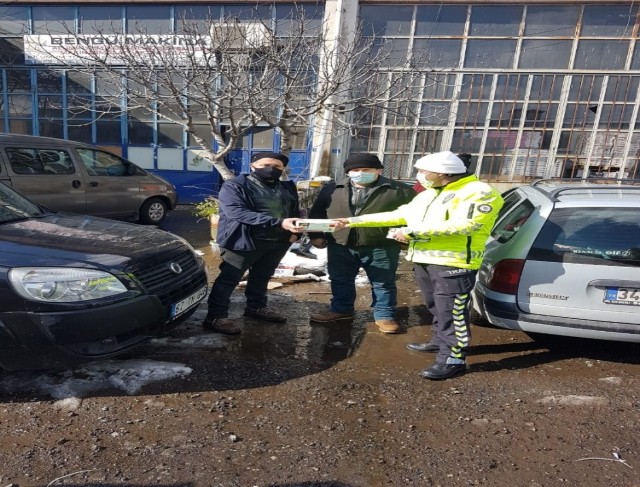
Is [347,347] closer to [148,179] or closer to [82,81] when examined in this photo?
[148,179]

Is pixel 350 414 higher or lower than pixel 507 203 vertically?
lower

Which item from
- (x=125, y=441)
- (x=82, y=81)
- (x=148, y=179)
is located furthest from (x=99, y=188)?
(x=125, y=441)

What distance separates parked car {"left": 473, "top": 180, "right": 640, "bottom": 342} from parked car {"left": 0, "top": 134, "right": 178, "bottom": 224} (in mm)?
6335

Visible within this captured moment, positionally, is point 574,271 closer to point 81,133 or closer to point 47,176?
point 47,176

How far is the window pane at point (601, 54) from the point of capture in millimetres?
8883

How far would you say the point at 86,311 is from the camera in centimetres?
251

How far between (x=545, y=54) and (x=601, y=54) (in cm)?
109

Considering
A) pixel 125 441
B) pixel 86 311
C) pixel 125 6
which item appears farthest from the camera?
pixel 125 6

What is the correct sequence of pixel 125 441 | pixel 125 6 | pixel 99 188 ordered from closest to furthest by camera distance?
pixel 125 441
pixel 99 188
pixel 125 6

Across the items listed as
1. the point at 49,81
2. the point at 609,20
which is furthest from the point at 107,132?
the point at 609,20

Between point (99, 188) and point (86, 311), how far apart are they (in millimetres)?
5290

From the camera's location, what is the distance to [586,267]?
304 centimetres

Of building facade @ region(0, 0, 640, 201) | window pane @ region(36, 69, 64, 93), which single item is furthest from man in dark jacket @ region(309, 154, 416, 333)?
window pane @ region(36, 69, 64, 93)

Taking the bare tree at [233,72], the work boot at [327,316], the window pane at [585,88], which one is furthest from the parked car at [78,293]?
the window pane at [585,88]
